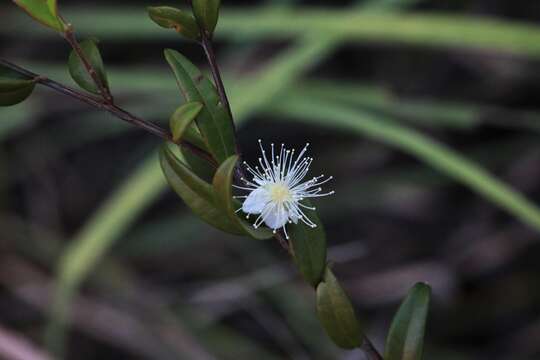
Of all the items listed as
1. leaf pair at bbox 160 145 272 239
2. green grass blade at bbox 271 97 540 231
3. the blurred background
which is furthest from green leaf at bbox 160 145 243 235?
the blurred background

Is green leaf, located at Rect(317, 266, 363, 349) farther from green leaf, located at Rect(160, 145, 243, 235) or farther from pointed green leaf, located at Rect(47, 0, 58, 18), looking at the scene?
pointed green leaf, located at Rect(47, 0, 58, 18)

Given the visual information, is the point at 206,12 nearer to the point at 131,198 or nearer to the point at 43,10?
the point at 43,10

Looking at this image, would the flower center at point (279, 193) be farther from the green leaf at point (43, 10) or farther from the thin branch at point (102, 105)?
A: the green leaf at point (43, 10)

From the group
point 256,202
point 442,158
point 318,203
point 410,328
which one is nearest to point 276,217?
point 256,202

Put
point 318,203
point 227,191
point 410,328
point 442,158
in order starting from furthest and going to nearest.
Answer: point 318,203, point 442,158, point 410,328, point 227,191

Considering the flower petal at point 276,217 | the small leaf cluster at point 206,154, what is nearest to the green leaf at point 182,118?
the small leaf cluster at point 206,154

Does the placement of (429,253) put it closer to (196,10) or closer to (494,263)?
(494,263)

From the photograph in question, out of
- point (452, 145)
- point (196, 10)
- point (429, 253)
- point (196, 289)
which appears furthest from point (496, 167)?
point (196, 10)

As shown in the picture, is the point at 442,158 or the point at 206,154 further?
the point at 442,158
